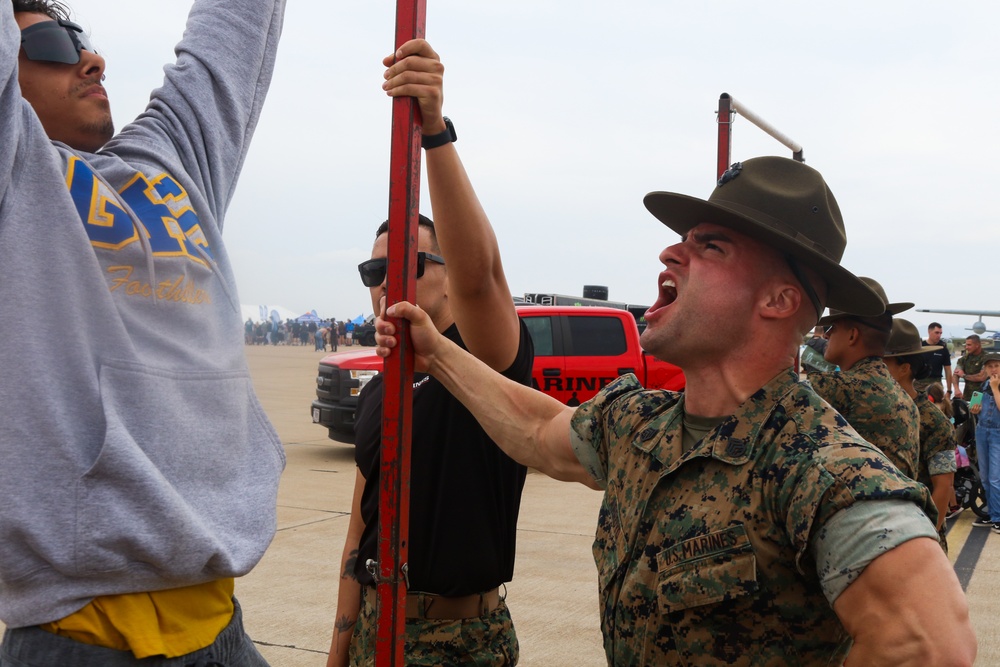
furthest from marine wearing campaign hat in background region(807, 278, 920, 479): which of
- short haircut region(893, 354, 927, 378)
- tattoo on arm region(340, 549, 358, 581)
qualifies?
tattoo on arm region(340, 549, 358, 581)

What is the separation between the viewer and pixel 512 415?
7.89ft

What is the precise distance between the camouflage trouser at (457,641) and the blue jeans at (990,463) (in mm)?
8129

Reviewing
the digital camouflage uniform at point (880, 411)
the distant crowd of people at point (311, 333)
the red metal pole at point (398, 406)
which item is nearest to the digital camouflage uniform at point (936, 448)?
the digital camouflage uniform at point (880, 411)

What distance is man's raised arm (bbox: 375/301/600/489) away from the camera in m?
2.36

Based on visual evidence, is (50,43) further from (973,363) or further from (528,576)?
(973,363)

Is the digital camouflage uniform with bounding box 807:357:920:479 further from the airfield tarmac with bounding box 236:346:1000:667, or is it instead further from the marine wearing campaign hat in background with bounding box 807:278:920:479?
the airfield tarmac with bounding box 236:346:1000:667

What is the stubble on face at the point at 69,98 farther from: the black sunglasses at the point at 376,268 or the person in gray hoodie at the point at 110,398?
the black sunglasses at the point at 376,268

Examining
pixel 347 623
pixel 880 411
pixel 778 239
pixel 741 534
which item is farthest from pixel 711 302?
pixel 880 411

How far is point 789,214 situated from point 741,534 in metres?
0.72

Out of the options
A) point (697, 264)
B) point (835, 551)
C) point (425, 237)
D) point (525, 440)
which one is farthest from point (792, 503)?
point (425, 237)

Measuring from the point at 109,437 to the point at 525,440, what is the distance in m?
1.05

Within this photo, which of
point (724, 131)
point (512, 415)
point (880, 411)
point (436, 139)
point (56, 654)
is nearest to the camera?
point (56, 654)

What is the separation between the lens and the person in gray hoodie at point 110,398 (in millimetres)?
1623

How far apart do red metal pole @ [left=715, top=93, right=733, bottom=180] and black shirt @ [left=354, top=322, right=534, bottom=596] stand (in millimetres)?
4061
